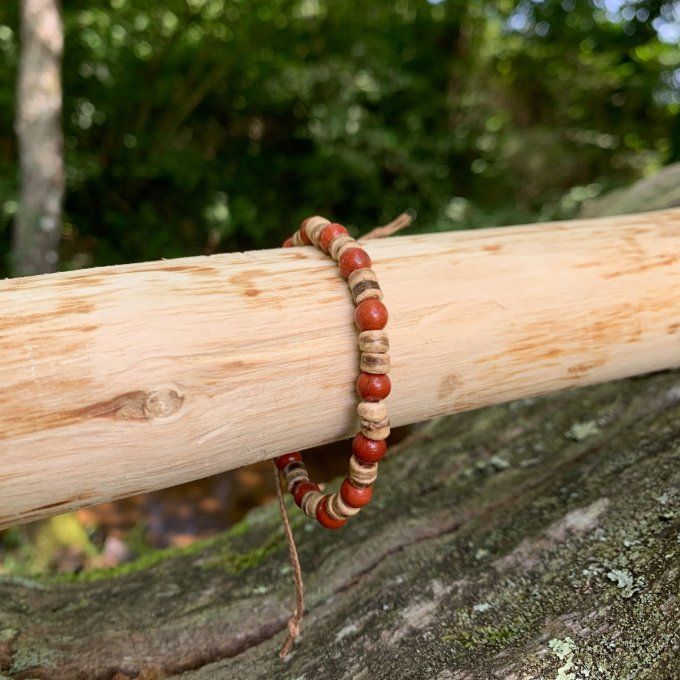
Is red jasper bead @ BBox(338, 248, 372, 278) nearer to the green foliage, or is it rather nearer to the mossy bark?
the mossy bark

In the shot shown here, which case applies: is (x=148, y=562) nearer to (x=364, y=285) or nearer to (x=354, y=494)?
(x=354, y=494)

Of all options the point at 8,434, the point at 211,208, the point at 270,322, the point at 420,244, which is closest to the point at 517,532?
the point at 420,244

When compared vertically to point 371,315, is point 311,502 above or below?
below

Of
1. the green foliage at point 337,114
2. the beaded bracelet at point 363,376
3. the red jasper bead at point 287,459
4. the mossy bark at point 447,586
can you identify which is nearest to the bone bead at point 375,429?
the beaded bracelet at point 363,376

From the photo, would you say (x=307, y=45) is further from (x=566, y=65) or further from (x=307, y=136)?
(x=566, y=65)

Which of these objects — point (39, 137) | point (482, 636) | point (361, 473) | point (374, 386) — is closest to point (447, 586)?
point (482, 636)

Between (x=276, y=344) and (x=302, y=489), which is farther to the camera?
(x=302, y=489)
